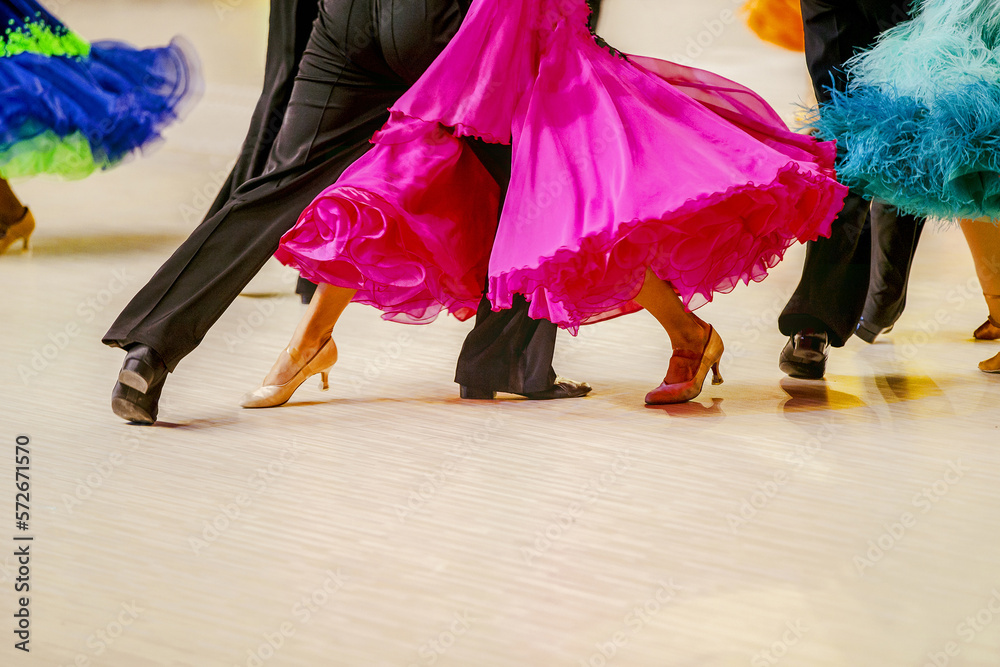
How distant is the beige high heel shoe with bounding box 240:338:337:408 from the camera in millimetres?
Answer: 2131

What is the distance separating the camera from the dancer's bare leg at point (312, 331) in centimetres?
214

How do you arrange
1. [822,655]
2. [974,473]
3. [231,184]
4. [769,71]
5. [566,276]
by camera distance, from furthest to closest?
[769,71], [231,184], [566,276], [974,473], [822,655]

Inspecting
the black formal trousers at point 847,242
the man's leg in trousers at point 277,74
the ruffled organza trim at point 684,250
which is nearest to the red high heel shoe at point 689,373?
the ruffled organza trim at point 684,250

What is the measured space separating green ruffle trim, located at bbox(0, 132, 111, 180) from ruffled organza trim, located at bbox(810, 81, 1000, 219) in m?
2.55

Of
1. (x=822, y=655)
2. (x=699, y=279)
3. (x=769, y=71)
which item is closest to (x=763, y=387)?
(x=699, y=279)

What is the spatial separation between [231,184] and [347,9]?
52 cm

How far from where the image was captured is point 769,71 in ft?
20.1

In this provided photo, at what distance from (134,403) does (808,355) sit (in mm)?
1486

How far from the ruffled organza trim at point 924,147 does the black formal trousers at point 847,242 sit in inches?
6.9

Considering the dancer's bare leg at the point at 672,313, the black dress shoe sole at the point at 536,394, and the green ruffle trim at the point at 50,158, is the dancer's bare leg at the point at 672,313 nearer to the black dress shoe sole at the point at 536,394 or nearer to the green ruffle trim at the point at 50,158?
the black dress shoe sole at the point at 536,394

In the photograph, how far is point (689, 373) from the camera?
2.16 metres

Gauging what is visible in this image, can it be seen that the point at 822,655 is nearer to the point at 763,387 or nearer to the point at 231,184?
the point at 763,387

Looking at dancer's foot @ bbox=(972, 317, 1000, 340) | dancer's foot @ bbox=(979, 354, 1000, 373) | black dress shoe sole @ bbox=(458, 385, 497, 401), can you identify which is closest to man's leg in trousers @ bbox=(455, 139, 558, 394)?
black dress shoe sole @ bbox=(458, 385, 497, 401)

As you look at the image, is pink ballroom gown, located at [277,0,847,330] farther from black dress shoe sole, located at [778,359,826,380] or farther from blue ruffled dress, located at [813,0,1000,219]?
black dress shoe sole, located at [778,359,826,380]
